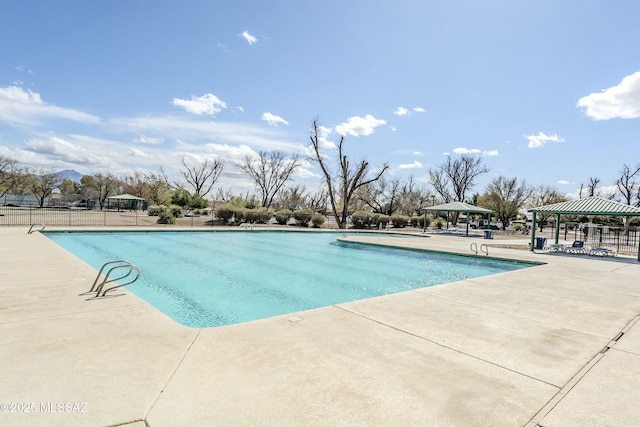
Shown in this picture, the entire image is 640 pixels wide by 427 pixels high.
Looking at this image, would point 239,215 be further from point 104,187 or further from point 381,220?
point 104,187

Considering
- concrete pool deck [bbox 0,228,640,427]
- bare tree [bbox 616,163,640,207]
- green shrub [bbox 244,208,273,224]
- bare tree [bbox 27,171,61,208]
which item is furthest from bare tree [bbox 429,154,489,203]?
bare tree [bbox 27,171,61,208]

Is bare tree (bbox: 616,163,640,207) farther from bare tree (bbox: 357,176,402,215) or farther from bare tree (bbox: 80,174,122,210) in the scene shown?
bare tree (bbox: 80,174,122,210)

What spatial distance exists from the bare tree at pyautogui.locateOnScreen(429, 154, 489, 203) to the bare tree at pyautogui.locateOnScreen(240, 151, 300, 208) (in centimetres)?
1963

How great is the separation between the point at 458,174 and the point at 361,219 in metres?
22.8

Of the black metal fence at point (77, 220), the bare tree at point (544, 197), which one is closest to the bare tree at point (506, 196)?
the bare tree at point (544, 197)

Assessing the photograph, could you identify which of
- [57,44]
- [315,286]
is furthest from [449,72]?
[57,44]

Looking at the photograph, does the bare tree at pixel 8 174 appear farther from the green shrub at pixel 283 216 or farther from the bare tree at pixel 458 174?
the bare tree at pixel 458 174

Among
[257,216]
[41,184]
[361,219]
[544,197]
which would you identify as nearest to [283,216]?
[257,216]

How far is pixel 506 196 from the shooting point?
125ft

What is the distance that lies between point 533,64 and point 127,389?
16611 millimetres

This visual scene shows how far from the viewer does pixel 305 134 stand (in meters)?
29.5

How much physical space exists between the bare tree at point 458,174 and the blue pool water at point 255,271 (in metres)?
32.8

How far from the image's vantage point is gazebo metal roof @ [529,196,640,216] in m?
12.4

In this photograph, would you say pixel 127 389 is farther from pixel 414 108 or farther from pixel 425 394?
pixel 414 108
